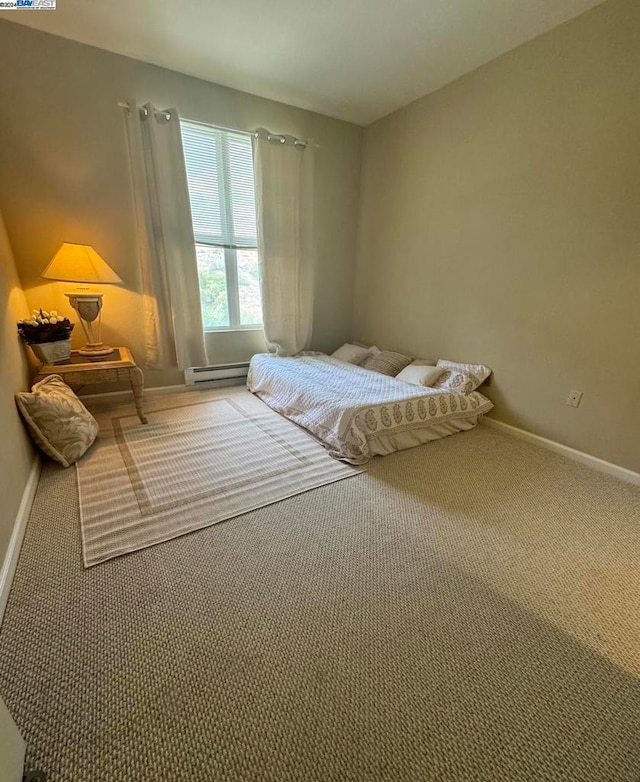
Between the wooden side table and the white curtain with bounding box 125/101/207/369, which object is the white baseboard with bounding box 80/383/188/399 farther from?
the wooden side table

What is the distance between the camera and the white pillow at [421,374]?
264 cm

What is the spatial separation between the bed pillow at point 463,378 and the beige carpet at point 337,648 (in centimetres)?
111

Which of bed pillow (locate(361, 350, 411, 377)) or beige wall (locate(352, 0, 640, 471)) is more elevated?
beige wall (locate(352, 0, 640, 471))

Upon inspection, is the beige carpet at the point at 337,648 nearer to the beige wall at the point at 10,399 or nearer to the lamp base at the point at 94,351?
the beige wall at the point at 10,399

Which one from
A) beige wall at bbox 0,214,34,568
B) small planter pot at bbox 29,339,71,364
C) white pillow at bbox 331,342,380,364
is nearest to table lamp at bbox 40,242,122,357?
small planter pot at bbox 29,339,71,364

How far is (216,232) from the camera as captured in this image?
295 cm

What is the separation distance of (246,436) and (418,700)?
177 centimetres

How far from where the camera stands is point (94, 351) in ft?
7.70

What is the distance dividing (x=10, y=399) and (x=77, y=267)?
981 mm

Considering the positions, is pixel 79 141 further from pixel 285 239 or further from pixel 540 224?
pixel 540 224

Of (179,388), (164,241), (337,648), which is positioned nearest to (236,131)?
(164,241)

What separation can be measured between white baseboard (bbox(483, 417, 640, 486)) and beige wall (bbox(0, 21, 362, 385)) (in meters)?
2.93

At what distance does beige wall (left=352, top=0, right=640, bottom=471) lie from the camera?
72.1 inches

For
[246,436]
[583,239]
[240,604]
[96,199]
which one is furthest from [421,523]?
[96,199]
